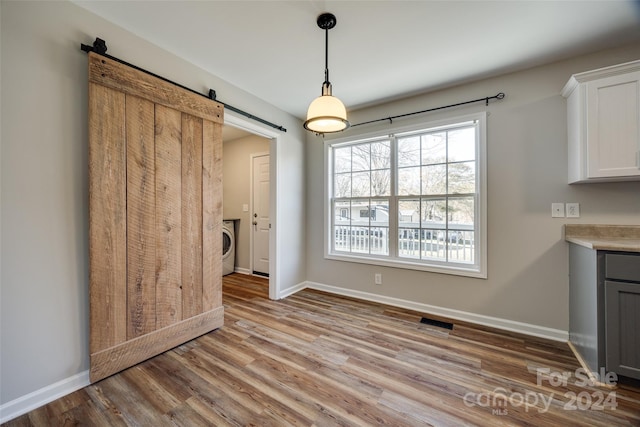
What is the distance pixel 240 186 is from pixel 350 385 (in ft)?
13.1

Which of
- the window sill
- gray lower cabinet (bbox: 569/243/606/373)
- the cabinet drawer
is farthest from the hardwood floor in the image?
the cabinet drawer

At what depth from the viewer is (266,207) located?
455cm

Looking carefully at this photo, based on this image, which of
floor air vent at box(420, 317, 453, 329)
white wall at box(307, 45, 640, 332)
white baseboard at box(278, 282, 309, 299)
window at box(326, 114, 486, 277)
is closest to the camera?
white wall at box(307, 45, 640, 332)

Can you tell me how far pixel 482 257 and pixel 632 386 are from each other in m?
1.24

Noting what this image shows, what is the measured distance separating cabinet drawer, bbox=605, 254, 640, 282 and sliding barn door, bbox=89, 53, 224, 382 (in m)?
3.09

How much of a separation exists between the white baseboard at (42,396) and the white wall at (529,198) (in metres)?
3.19

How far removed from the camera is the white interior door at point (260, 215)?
457cm

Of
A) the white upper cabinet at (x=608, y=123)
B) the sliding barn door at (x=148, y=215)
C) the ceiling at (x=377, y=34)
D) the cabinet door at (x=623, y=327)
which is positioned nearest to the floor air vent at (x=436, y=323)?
the cabinet door at (x=623, y=327)

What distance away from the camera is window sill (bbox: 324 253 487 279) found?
269 centimetres

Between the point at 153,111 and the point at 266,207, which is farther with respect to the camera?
the point at 266,207

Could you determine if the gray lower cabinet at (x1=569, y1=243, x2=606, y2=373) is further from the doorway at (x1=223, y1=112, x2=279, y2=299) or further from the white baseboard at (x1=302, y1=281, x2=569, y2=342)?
the doorway at (x1=223, y1=112, x2=279, y2=299)

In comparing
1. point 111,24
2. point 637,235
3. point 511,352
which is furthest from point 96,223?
point 637,235

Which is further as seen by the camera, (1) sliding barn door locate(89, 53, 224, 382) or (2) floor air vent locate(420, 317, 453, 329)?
(2) floor air vent locate(420, 317, 453, 329)

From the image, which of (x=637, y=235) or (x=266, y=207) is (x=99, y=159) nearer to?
(x=266, y=207)
